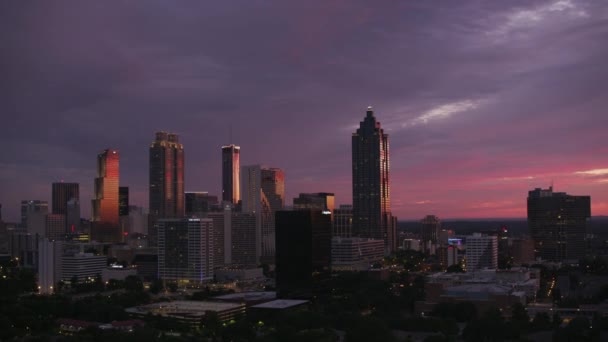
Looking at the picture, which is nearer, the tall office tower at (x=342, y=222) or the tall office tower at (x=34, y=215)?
the tall office tower at (x=342, y=222)

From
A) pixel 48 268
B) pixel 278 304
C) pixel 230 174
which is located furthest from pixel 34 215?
pixel 278 304

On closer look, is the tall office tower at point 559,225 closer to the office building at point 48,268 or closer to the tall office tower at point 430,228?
the tall office tower at point 430,228

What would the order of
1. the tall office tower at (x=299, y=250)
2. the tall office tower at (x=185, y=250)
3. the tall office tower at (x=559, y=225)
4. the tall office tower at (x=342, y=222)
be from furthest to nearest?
the tall office tower at (x=342, y=222)
the tall office tower at (x=559, y=225)
the tall office tower at (x=185, y=250)
the tall office tower at (x=299, y=250)

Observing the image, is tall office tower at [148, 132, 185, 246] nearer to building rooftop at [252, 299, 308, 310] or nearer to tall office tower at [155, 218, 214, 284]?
tall office tower at [155, 218, 214, 284]

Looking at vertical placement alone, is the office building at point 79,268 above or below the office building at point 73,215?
below

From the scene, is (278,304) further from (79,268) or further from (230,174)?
(230,174)

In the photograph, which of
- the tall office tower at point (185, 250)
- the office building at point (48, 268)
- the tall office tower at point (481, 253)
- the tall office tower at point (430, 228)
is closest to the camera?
the office building at point (48, 268)

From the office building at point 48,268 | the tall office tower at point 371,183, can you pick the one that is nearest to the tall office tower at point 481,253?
the tall office tower at point 371,183

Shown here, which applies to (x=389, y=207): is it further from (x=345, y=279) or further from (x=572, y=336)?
(x=572, y=336)

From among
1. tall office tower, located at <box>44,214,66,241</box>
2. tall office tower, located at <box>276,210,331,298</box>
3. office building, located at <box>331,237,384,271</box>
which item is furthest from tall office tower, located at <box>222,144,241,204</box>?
tall office tower, located at <box>276,210,331,298</box>
